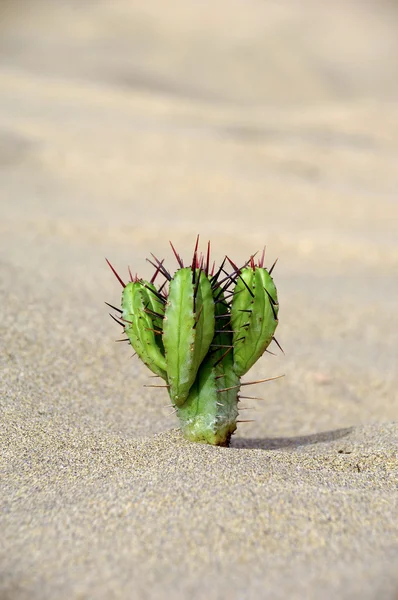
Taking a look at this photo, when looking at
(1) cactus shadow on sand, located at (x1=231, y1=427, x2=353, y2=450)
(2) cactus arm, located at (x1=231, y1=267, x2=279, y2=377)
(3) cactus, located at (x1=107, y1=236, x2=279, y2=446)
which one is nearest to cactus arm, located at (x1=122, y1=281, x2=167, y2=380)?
(3) cactus, located at (x1=107, y1=236, x2=279, y2=446)

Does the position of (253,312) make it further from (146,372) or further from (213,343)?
(146,372)

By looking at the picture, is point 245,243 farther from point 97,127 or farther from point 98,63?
point 98,63

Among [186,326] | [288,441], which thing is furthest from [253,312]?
[288,441]

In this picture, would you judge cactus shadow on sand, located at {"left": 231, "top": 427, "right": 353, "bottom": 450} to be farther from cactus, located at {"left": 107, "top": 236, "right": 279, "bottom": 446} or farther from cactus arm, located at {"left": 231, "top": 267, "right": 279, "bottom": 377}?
cactus arm, located at {"left": 231, "top": 267, "right": 279, "bottom": 377}

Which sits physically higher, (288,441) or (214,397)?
(214,397)

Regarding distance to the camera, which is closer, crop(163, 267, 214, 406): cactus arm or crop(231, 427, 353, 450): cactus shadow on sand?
crop(163, 267, 214, 406): cactus arm

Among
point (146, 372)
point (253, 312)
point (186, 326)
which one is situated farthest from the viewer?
point (146, 372)
